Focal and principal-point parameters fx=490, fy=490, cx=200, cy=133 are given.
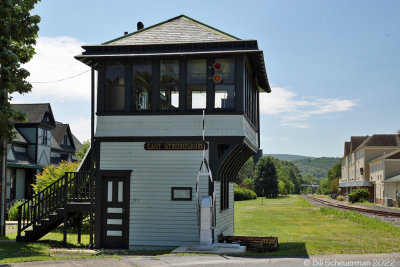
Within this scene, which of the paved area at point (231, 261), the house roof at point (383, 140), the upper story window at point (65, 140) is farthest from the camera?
the house roof at point (383, 140)

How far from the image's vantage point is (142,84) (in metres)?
17.0

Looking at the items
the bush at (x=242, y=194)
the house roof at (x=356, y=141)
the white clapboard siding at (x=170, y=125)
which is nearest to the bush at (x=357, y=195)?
the bush at (x=242, y=194)

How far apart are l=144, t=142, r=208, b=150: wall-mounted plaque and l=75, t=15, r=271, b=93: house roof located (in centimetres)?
297

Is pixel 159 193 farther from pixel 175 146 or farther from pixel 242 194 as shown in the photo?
pixel 242 194

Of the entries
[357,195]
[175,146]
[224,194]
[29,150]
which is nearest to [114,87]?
[175,146]

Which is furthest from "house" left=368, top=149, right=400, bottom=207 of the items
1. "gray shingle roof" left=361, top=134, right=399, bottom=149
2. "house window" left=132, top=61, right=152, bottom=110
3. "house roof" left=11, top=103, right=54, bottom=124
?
"house window" left=132, top=61, right=152, bottom=110

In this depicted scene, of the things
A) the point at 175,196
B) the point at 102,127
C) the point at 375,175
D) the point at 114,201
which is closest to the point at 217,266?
the point at 175,196

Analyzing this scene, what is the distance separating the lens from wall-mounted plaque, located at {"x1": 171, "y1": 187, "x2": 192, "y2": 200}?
53.6 ft

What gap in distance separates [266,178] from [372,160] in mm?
27554

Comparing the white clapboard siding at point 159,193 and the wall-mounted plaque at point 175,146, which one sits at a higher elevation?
the wall-mounted plaque at point 175,146

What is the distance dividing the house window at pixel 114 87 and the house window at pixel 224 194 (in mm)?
4829

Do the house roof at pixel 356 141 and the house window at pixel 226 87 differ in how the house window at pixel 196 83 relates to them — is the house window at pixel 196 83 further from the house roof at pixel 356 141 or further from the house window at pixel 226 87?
the house roof at pixel 356 141

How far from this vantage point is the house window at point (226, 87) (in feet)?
53.7

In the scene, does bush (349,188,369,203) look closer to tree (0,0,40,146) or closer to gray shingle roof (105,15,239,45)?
gray shingle roof (105,15,239,45)
